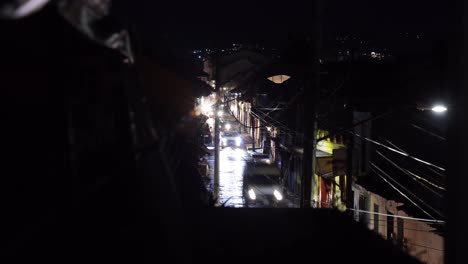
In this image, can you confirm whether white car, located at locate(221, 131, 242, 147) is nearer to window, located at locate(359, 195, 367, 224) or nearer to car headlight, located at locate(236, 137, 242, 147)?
car headlight, located at locate(236, 137, 242, 147)

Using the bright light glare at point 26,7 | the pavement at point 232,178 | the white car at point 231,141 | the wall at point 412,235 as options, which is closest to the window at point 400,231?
the wall at point 412,235

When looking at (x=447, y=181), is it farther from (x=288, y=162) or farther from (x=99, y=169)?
(x=288, y=162)

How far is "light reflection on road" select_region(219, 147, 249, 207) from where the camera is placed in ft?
102

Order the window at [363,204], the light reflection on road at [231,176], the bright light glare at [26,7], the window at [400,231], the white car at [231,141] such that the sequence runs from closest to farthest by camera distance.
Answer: the bright light glare at [26,7]
the window at [400,231]
the window at [363,204]
the light reflection on road at [231,176]
the white car at [231,141]

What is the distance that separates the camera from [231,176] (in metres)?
39.3

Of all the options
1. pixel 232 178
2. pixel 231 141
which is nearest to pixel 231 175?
pixel 232 178

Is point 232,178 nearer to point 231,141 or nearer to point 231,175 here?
point 231,175

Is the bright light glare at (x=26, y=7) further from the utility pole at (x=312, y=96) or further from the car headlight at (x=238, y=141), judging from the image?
the car headlight at (x=238, y=141)

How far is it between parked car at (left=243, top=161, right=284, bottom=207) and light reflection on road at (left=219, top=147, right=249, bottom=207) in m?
1.05

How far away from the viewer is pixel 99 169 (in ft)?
13.3

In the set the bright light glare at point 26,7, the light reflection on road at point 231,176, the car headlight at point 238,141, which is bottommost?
the light reflection on road at point 231,176

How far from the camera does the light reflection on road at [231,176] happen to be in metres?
31.0

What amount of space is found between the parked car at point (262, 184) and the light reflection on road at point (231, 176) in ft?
3.44

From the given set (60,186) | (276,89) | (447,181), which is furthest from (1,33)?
(276,89)
